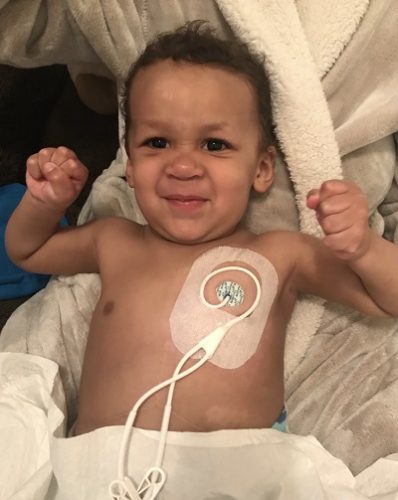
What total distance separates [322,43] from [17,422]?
2.39 ft

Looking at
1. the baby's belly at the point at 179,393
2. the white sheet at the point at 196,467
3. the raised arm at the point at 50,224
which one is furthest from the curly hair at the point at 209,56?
the white sheet at the point at 196,467

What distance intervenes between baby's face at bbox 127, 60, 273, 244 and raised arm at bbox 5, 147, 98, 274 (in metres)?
0.11

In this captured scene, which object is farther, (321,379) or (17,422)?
(321,379)

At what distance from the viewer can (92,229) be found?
117 centimetres

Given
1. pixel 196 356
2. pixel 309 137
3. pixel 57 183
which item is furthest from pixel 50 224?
pixel 309 137

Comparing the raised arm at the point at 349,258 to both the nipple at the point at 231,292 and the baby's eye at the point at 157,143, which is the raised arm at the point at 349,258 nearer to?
the nipple at the point at 231,292

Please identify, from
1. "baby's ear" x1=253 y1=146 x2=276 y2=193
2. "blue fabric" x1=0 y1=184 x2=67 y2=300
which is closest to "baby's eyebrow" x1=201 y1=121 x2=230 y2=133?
"baby's ear" x1=253 y1=146 x2=276 y2=193

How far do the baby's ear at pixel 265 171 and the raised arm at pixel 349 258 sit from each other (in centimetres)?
12

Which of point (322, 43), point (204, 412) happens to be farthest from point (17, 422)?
point (322, 43)

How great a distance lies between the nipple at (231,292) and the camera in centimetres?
103

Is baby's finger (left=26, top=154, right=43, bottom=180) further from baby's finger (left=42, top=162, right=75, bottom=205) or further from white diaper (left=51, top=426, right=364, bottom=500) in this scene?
white diaper (left=51, top=426, right=364, bottom=500)

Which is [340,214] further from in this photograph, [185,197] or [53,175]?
[53,175]

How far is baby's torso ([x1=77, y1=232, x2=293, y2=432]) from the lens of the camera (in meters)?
1.00

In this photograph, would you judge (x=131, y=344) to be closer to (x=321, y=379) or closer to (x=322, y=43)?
(x=321, y=379)
